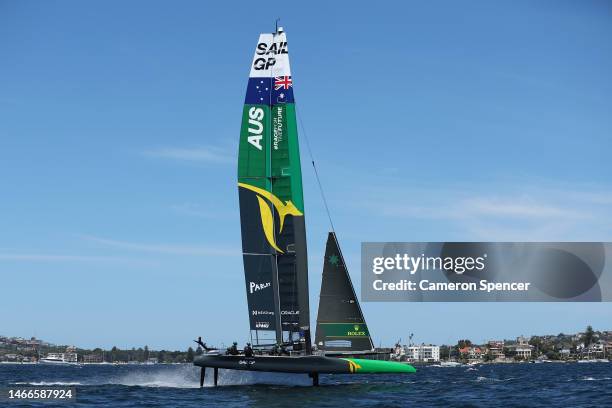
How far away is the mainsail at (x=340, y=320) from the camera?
37.1m

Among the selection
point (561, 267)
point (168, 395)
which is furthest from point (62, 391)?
point (561, 267)

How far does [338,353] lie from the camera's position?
36.9 m

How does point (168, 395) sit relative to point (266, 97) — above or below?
below

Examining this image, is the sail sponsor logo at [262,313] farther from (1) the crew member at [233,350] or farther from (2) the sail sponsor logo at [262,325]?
(1) the crew member at [233,350]

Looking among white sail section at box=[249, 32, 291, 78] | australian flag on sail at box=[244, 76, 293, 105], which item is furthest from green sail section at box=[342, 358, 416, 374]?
white sail section at box=[249, 32, 291, 78]

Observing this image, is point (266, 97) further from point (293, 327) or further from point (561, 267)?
point (561, 267)

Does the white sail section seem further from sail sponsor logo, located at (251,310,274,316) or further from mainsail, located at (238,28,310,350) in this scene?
sail sponsor logo, located at (251,310,274,316)

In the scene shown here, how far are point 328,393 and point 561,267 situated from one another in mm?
18399

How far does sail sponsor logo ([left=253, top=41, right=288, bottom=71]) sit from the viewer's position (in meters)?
39.2

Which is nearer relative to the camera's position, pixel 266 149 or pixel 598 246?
pixel 266 149

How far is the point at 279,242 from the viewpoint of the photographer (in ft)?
127

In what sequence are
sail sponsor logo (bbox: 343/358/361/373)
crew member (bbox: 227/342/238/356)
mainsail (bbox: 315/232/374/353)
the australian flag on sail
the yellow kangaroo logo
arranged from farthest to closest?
the australian flag on sail
the yellow kangaroo logo
crew member (bbox: 227/342/238/356)
mainsail (bbox: 315/232/374/353)
sail sponsor logo (bbox: 343/358/361/373)

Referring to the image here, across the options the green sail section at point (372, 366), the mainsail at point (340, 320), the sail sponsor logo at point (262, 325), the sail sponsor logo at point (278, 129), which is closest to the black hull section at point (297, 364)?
the green sail section at point (372, 366)

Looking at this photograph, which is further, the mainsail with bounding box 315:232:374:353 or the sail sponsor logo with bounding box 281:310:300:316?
the sail sponsor logo with bounding box 281:310:300:316
